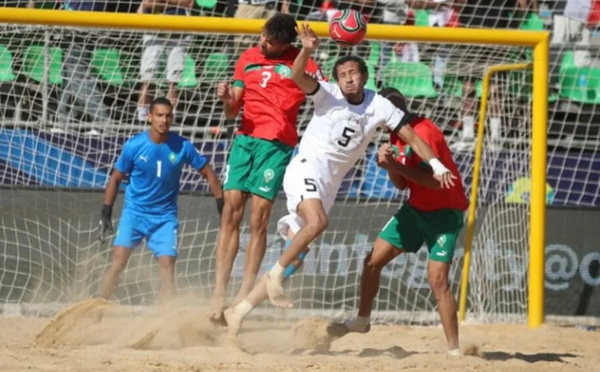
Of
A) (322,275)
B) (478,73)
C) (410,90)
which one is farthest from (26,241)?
(478,73)

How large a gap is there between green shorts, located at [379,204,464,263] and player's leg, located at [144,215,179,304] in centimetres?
239

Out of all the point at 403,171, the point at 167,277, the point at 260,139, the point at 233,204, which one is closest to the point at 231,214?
the point at 233,204

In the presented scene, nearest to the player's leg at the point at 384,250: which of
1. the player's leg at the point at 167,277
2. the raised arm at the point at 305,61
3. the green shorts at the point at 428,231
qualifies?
the green shorts at the point at 428,231

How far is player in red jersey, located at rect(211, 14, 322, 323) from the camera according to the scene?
8.09m

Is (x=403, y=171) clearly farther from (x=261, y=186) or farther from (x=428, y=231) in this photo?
(x=261, y=186)

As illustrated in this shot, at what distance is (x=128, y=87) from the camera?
1114cm

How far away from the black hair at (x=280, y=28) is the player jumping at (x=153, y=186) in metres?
1.98

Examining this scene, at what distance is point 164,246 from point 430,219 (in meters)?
2.89

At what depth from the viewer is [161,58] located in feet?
36.4

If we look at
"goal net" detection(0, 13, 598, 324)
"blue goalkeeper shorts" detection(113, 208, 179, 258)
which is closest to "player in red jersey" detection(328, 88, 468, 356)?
"blue goalkeeper shorts" detection(113, 208, 179, 258)

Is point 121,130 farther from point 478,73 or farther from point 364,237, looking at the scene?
point 478,73

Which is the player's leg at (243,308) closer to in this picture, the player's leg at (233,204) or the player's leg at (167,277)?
the player's leg at (233,204)

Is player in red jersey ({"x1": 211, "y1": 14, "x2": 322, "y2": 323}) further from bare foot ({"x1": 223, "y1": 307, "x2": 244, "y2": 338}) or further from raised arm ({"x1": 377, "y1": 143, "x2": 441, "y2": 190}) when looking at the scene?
raised arm ({"x1": 377, "y1": 143, "x2": 441, "y2": 190})

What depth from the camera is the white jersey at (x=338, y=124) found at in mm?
7641
